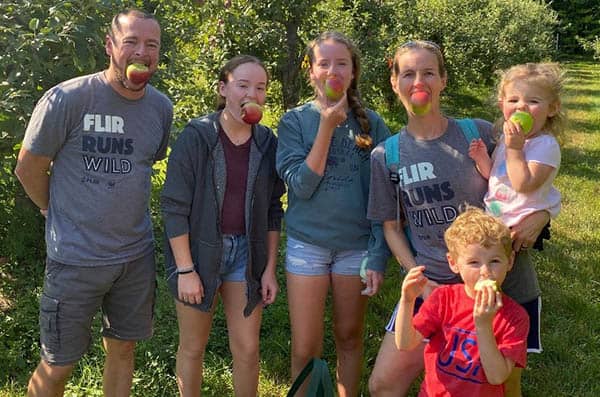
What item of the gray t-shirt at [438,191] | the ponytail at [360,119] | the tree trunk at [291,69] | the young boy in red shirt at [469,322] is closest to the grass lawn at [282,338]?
the gray t-shirt at [438,191]

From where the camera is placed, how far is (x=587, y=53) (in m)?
37.3

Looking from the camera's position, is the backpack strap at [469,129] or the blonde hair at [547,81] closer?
the blonde hair at [547,81]

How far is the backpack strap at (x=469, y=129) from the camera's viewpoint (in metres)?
2.59

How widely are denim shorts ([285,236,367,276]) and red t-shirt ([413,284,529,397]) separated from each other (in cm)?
58

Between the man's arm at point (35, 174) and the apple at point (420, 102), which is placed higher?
the apple at point (420, 102)

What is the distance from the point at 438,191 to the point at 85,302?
63.1 inches

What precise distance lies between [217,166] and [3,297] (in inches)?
116

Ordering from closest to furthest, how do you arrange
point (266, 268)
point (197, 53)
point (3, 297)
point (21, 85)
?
point (266, 268), point (21, 85), point (3, 297), point (197, 53)

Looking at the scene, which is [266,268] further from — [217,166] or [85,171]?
[85,171]

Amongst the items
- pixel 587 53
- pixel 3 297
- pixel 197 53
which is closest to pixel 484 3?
pixel 197 53

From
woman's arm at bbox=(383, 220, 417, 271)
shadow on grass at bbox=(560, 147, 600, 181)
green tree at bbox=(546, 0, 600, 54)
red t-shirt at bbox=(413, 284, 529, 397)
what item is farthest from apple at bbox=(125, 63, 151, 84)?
green tree at bbox=(546, 0, 600, 54)

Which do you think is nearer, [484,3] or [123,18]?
[123,18]

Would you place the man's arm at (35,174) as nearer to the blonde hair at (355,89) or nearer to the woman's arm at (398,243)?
the blonde hair at (355,89)

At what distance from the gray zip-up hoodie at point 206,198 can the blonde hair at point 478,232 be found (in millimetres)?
951
